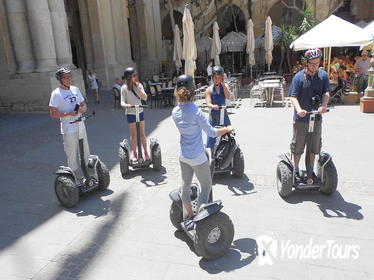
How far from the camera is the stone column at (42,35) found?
11953 millimetres

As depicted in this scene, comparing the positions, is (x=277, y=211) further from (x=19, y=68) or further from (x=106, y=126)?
(x=19, y=68)

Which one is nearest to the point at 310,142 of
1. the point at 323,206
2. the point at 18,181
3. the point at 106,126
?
the point at 323,206

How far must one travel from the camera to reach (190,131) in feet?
10.5

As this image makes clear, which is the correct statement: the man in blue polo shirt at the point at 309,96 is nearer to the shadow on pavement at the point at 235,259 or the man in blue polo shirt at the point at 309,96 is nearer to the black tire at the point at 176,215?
the shadow on pavement at the point at 235,259

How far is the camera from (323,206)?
422cm

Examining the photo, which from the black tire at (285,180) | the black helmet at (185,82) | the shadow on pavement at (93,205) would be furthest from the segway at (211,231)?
the shadow on pavement at (93,205)

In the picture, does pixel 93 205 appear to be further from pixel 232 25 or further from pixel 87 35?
pixel 232 25

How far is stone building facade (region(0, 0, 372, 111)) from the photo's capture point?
12.2 metres

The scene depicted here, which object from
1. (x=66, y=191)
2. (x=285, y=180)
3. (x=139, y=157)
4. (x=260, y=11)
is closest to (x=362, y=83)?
(x=285, y=180)

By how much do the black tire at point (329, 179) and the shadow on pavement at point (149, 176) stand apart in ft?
7.66

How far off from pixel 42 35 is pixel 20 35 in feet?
2.66

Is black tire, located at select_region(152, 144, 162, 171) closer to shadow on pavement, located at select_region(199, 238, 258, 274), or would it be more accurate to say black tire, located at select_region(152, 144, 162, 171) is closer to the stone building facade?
shadow on pavement, located at select_region(199, 238, 258, 274)

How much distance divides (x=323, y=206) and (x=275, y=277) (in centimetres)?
158

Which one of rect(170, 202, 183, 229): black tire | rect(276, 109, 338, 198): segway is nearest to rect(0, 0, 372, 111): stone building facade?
rect(170, 202, 183, 229): black tire
